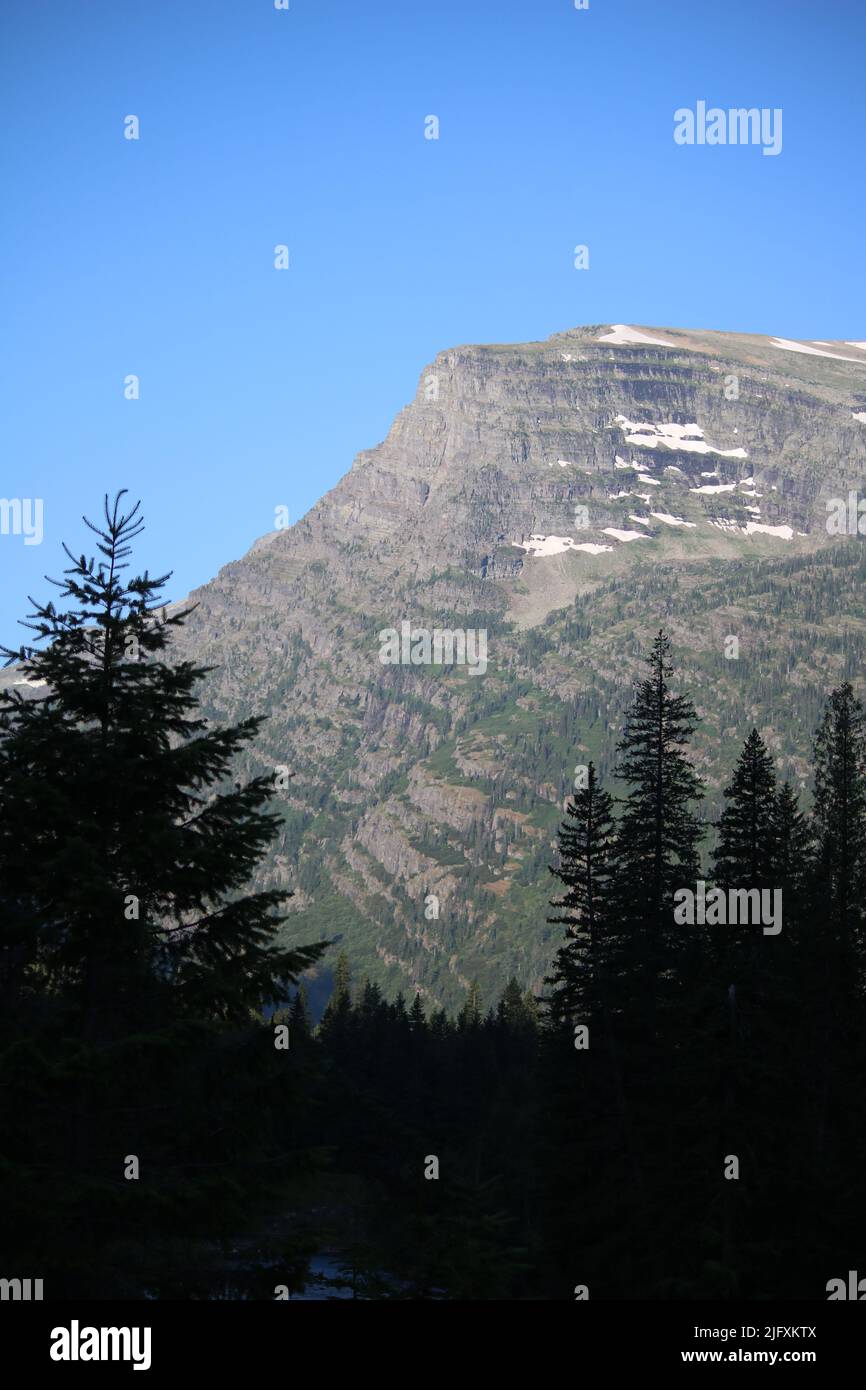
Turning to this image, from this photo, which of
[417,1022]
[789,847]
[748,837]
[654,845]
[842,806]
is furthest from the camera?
[417,1022]

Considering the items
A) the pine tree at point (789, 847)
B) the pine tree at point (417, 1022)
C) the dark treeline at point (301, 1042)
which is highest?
the pine tree at point (789, 847)

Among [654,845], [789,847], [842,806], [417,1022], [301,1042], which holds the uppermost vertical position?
[842,806]

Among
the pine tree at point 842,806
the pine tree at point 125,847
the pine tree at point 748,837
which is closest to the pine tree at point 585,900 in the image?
the pine tree at point 748,837

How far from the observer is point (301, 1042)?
4291 centimetres

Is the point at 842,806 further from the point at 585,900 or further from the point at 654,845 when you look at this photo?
the point at 585,900

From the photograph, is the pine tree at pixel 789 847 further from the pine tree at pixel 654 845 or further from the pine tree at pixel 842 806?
the pine tree at pixel 654 845

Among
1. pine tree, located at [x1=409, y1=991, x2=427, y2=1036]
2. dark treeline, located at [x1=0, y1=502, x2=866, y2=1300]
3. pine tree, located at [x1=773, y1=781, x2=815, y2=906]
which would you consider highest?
pine tree, located at [x1=773, y1=781, x2=815, y2=906]

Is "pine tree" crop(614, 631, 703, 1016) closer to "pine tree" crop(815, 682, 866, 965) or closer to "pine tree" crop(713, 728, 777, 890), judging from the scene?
"pine tree" crop(713, 728, 777, 890)

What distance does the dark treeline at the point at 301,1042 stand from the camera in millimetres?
18688

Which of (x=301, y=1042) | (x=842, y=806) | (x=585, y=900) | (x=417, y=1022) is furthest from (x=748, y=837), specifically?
(x=417, y=1022)

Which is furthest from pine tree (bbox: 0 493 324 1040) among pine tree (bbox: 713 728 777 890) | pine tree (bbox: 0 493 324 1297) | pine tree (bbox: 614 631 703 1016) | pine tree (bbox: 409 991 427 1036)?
pine tree (bbox: 409 991 427 1036)

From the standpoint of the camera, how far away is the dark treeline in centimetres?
1869

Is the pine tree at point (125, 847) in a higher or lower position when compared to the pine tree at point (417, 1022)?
lower
